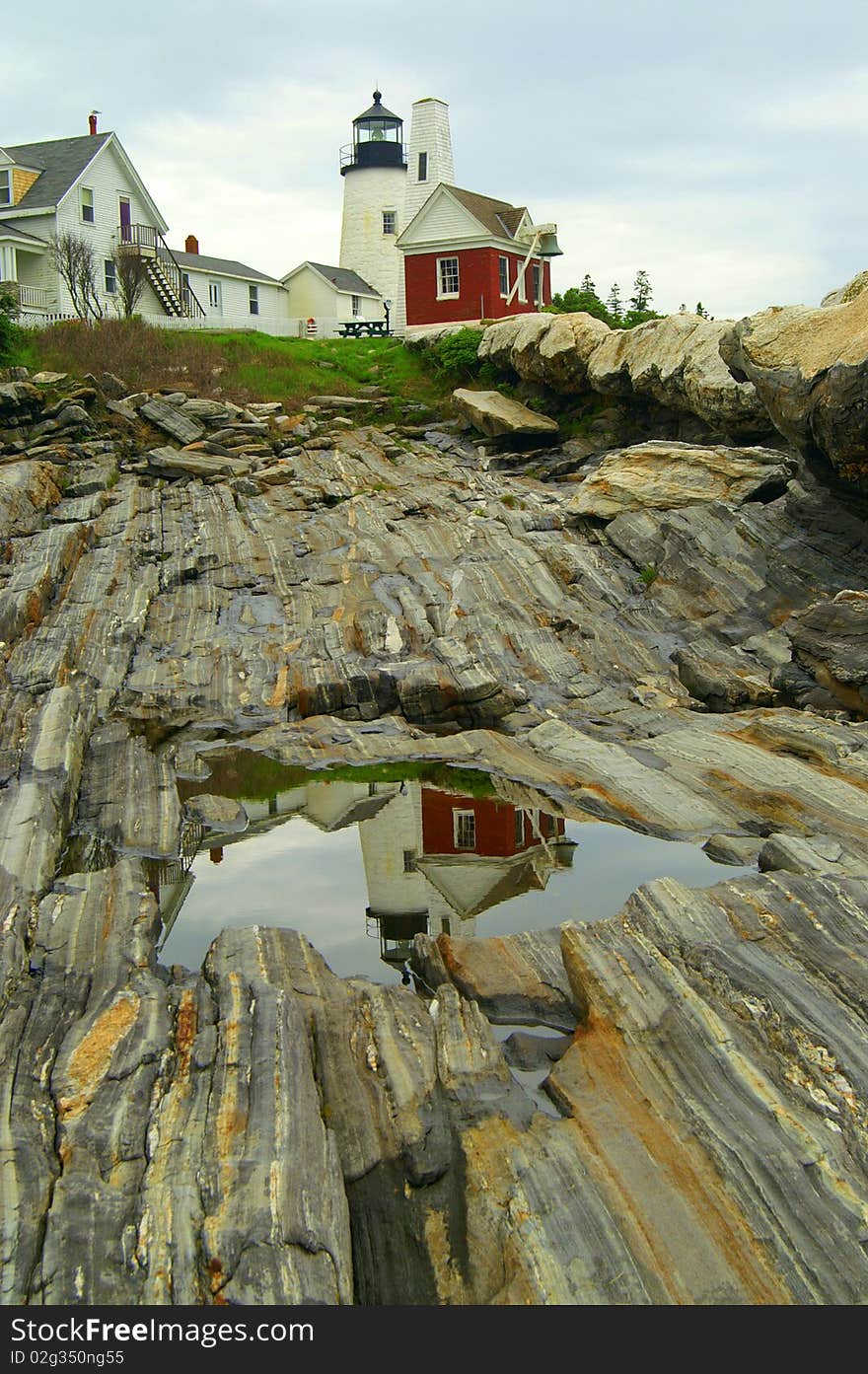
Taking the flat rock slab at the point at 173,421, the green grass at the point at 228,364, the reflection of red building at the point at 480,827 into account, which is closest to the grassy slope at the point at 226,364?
the green grass at the point at 228,364

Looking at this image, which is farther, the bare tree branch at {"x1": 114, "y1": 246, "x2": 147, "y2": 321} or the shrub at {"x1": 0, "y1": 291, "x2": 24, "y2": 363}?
the bare tree branch at {"x1": 114, "y1": 246, "x2": 147, "y2": 321}

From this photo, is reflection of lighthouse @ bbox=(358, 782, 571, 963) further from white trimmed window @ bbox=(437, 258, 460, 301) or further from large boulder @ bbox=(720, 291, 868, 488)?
white trimmed window @ bbox=(437, 258, 460, 301)

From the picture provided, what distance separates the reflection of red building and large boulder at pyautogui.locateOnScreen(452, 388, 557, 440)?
23.1 m

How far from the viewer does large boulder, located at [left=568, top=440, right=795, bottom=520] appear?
2998 cm

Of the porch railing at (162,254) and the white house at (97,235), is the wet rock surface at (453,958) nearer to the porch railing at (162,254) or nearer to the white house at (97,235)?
the white house at (97,235)

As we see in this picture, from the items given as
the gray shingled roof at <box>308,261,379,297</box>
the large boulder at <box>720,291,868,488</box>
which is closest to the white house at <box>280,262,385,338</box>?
the gray shingled roof at <box>308,261,379,297</box>

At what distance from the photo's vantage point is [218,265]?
6369 cm

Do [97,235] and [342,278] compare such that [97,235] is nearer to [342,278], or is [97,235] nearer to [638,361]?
[342,278]

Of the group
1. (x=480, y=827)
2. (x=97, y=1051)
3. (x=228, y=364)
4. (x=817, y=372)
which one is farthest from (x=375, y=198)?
(x=97, y=1051)

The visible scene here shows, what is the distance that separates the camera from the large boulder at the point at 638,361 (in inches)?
1252

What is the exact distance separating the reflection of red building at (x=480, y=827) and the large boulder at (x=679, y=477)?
13822 millimetres

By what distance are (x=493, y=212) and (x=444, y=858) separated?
47311 mm

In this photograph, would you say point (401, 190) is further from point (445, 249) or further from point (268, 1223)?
point (268, 1223)

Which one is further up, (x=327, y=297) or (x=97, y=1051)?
(x=327, y=297)
